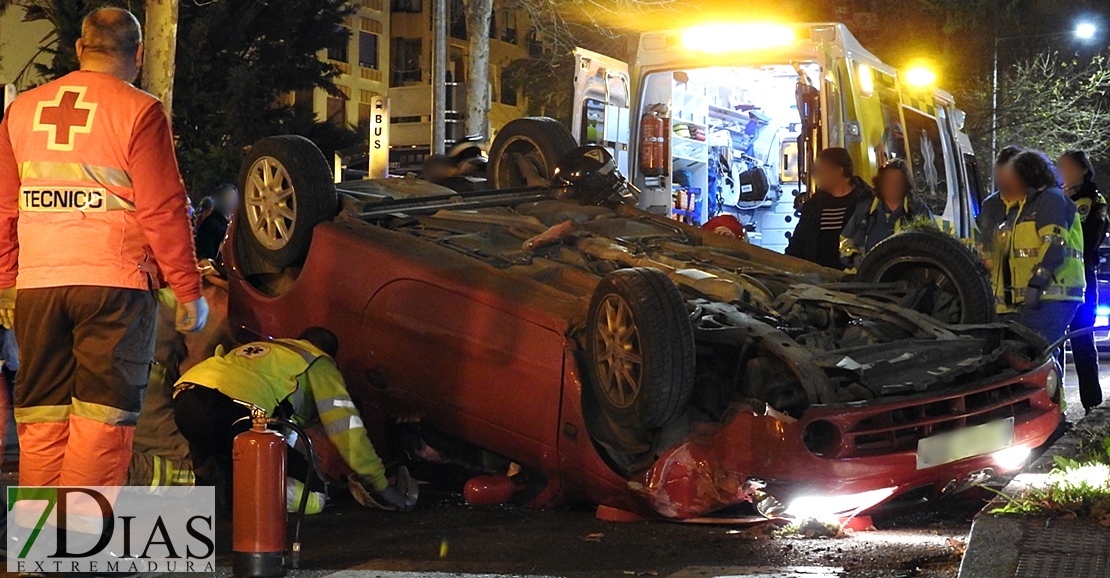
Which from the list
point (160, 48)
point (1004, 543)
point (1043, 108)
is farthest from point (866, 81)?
point (1043, 108)

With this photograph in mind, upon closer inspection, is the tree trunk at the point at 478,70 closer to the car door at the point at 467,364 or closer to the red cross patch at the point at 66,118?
the car door at the point at 467,364

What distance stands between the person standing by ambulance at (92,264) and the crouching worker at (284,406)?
1007mm

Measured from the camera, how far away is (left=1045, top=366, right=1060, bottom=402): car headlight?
5.23 m

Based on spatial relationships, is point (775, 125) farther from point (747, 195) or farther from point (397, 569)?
point (397, 569)

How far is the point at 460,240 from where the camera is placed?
6.11m

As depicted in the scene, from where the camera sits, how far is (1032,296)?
22.3ft

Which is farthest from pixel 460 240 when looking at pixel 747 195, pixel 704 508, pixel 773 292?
pixel 747 195

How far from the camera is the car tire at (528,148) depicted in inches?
288

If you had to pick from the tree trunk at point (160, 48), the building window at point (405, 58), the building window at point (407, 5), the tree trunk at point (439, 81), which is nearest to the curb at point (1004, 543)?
the tree trunk at point (160, 48)

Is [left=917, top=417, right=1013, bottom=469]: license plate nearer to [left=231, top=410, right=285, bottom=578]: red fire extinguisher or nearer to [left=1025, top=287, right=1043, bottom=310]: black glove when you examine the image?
[left=1025, top=287, right=1043, bottom=310]: black glove

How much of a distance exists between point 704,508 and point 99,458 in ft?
6.68

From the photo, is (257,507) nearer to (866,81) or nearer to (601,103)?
(601,103)

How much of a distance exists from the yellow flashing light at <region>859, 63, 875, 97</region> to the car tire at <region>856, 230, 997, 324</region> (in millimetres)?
3613

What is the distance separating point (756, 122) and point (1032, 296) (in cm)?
577
